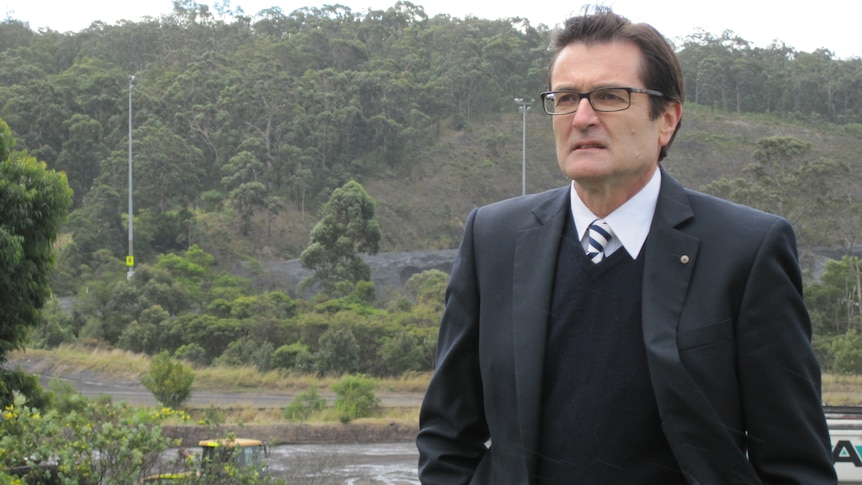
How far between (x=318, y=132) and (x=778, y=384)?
52838 mm

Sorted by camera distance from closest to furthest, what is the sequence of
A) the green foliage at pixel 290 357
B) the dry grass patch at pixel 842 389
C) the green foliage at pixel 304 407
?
1. the green foliage at pixel 304 407
2. the dry grass patch at pixel 842 389
3. the green foliage at pixel 290 357

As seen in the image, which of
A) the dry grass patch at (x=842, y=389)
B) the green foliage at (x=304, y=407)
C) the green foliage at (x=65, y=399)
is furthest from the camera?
the dry grass patch at (x=842, y=389)

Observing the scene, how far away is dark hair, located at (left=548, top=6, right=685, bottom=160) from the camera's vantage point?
6.75 feet

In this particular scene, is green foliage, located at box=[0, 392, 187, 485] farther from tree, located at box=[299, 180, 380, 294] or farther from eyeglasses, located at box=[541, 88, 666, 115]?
tree, located at box=[299, 180, 380, 294]

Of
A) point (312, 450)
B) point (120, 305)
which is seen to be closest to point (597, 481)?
point (312, 450)

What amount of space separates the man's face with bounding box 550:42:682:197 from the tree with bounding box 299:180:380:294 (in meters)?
36.0

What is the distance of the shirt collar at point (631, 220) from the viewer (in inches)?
80.4

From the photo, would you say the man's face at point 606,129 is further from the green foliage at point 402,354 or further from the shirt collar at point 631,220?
the green foliage at point 402,354

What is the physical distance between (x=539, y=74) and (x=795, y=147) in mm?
31574

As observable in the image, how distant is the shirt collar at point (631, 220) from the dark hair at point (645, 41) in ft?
0.51

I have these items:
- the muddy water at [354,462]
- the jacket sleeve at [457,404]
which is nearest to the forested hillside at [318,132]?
the muddy water at [354,462]

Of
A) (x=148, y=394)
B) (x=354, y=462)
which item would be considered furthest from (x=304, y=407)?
(x=148, y=394)

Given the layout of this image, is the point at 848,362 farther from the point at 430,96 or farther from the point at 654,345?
the point at 430,96

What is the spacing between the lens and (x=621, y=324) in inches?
77.7
